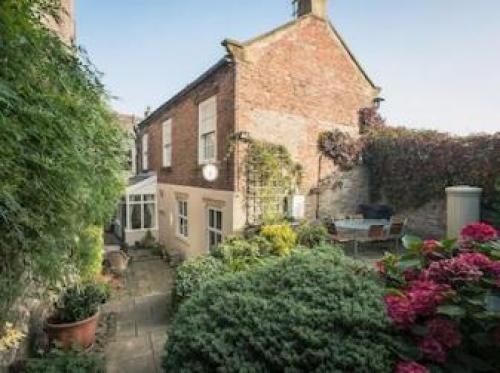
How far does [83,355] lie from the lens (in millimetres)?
3924

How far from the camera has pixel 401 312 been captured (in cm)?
264

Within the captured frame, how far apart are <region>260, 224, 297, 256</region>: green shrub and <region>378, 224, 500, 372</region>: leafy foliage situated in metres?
4.67

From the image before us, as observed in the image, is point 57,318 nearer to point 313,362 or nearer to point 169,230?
point 313,362

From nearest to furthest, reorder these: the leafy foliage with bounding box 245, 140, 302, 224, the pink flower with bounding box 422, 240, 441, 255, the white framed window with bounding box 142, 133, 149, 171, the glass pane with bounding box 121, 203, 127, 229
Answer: the pink flower with bounding box 422, 240, 441, 255 < the leafy foliage with bounding box 245, 140, 302, 224 < the glass pane with bounding box 121, 203, 127, 229 < the white framed window with bounding box 142, 133, 149, 171

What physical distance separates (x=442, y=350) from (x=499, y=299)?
2.05 feet

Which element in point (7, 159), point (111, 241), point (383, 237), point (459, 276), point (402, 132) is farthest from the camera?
point (111, 241)

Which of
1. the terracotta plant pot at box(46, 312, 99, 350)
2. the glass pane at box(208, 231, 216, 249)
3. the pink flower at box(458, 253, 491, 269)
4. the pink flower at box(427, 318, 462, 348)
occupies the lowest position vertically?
the terracotta plant pot at box(46, 312, 99, 350)

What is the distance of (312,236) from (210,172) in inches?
147

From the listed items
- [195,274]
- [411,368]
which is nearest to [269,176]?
[195,274]

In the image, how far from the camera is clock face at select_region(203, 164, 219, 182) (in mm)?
9383

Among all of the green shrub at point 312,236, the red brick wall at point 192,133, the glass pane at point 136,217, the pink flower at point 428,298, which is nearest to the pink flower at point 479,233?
the pink flower at point 428,298

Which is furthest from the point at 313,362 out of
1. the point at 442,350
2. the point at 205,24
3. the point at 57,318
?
the point at 205,24

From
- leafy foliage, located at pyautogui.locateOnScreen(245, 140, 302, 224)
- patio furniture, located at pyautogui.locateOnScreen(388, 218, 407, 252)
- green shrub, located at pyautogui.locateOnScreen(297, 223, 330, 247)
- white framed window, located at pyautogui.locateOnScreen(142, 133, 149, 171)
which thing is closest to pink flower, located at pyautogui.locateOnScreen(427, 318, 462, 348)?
green shrub, located at pyautogui.locateOnScreen(297, 223, 330, 247)

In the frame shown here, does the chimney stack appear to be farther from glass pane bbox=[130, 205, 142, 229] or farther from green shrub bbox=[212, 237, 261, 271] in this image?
glass pane bbox=[130, 205, 142, 229]
